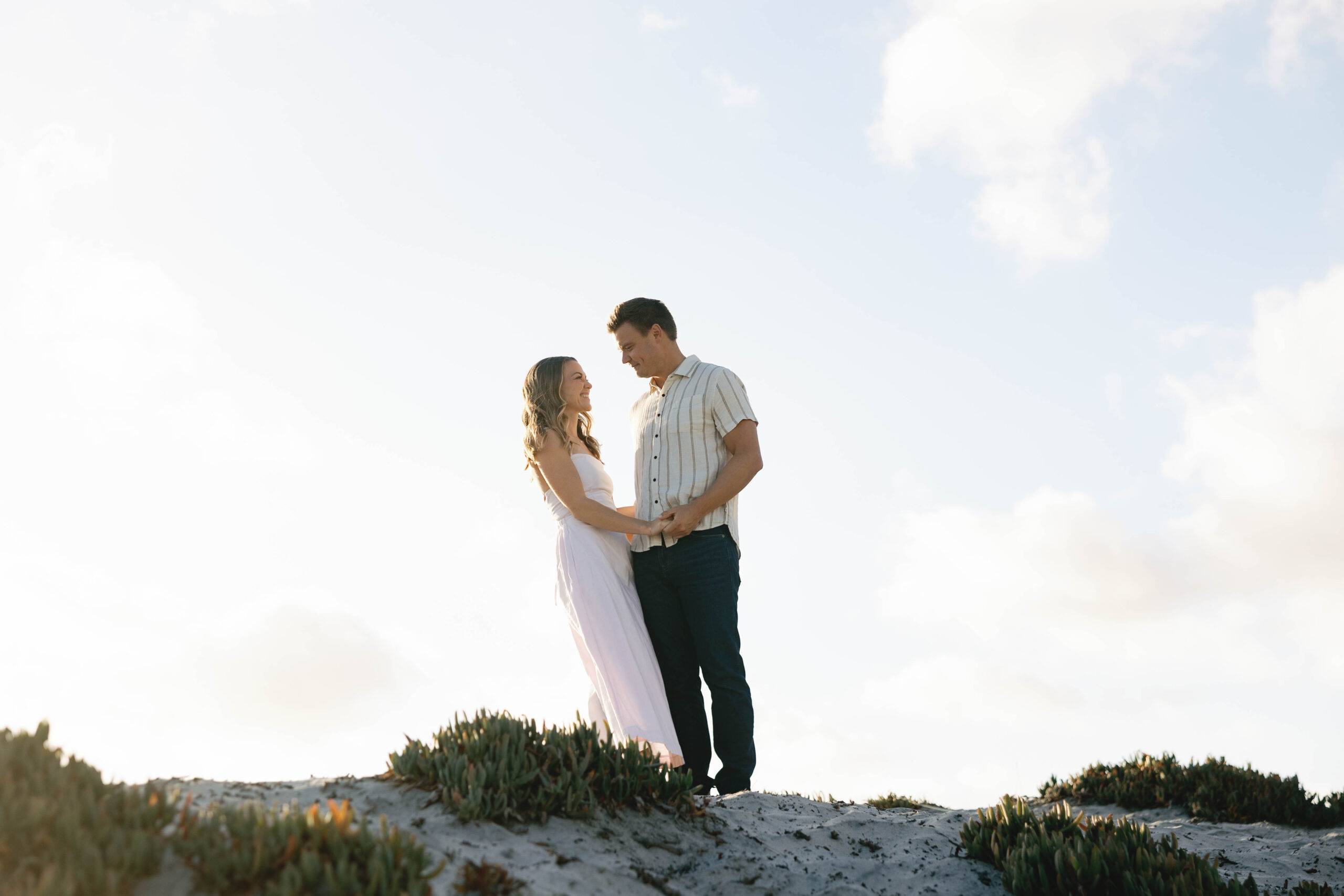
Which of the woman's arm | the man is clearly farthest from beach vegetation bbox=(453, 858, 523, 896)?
the woman's arm

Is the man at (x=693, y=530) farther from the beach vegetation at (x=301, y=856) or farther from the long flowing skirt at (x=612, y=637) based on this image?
the beach vegetation at (x=301, y=856)

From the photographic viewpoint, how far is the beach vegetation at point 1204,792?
29.9ft

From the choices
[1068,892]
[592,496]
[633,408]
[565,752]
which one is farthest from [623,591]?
[1068,892]

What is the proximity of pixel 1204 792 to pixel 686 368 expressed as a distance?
668cm

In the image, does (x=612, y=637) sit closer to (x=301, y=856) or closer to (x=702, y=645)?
(x=702, y=645)

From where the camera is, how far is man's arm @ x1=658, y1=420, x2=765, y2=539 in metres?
6.65

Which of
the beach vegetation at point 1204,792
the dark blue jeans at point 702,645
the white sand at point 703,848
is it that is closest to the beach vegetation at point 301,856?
the white sand at point 703,848

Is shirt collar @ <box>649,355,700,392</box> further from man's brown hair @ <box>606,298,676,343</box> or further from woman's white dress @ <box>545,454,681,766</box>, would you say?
woman's white dress @ <box>545,454,681,766</box>

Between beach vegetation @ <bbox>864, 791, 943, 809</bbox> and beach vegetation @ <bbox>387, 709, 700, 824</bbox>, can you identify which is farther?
beach vegetation @ <bbox>864, 791, 943, 809</bbox>

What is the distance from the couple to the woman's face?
11 millimetres

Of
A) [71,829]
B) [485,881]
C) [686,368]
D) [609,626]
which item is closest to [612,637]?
[609,626]

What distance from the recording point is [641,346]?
A: 7348 millimetres

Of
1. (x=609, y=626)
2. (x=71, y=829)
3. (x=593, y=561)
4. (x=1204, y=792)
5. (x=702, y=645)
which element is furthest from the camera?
(x=1204, y=792)

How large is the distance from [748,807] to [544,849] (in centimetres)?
196
